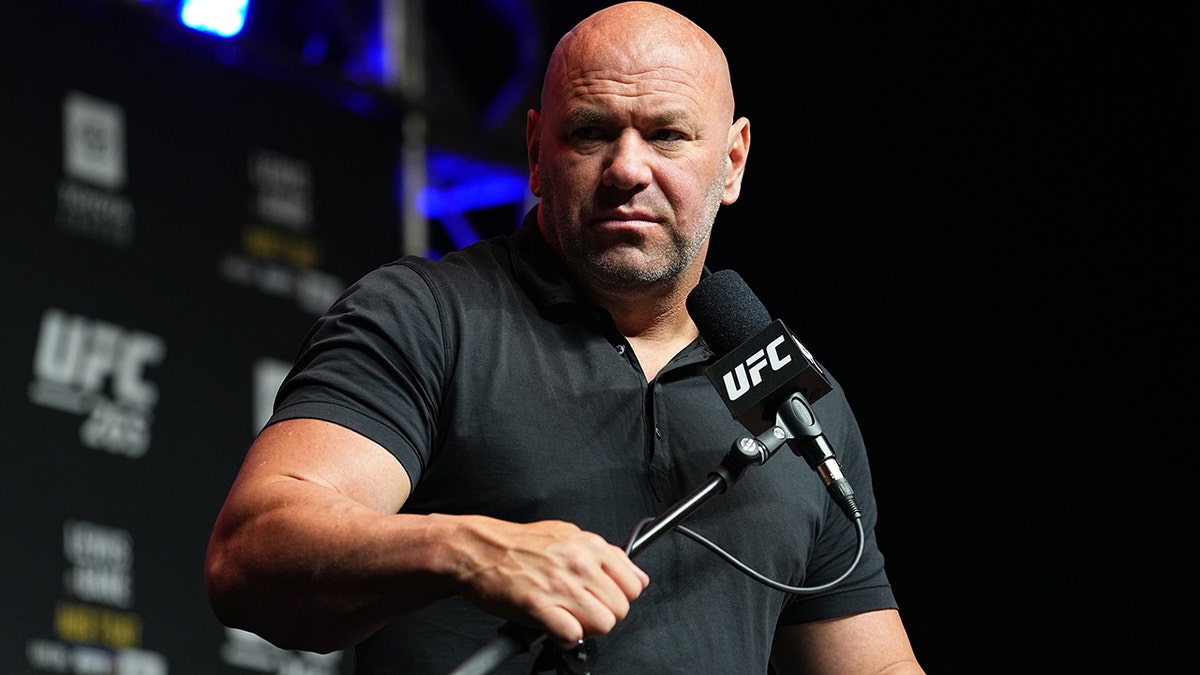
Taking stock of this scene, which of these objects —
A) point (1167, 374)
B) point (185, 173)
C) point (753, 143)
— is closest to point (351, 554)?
point (185, 173)

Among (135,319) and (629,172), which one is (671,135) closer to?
(629,172)

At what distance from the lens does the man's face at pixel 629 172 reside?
79.3 inches

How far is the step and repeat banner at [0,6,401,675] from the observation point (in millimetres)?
3471

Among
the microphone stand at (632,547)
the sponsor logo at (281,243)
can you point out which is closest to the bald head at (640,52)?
the microphone stand at (632,547)

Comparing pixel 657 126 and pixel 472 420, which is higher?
pixel 657 126

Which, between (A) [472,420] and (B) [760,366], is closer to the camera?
(B) [760,366]

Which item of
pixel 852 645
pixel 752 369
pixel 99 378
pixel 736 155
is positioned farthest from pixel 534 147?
pixel 99 378

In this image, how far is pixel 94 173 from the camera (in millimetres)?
3744

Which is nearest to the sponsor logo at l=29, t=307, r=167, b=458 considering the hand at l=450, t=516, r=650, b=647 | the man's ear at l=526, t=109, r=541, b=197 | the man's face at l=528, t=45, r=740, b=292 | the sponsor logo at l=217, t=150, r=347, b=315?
the sponsor logo at l=217, t=150, r=347, b=315

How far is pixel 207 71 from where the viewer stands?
408 cm

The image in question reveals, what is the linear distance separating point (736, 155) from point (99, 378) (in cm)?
190

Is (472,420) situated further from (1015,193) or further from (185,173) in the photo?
(1015,193)

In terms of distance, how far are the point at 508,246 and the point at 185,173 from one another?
2.02 metres

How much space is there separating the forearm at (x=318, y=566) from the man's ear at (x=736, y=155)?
0.88 meters
